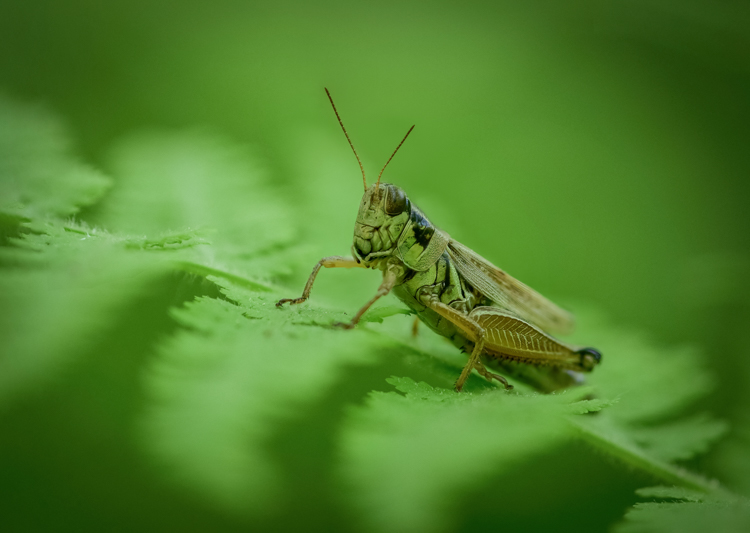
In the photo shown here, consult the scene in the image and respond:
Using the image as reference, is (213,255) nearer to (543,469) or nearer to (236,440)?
(236,440)

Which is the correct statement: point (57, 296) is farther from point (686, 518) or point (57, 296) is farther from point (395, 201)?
point (686, 518)

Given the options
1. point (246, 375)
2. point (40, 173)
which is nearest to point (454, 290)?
point (246, 375)

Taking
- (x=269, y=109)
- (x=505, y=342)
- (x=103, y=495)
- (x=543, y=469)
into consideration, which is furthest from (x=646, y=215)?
(x=103, y=495)

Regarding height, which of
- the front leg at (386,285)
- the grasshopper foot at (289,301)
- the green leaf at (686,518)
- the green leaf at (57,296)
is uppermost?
the front leg at (386,285)

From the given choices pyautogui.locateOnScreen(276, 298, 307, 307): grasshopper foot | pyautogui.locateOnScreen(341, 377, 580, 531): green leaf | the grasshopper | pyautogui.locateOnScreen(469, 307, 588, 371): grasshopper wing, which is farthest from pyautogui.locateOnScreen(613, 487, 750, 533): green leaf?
pyautogui.locateOnScreen(276, 298, 307, 307): grasshopper foot

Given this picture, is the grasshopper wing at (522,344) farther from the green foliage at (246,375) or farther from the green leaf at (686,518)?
the green leaf at (686,518)

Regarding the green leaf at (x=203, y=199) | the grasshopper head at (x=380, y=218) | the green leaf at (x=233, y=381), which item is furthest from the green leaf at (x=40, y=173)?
the grasshopper head at (x=380, y=218)

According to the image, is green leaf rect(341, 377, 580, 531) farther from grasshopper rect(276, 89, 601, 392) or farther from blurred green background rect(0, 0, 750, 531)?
blurred green background rect(0, 0, 750, 531)
